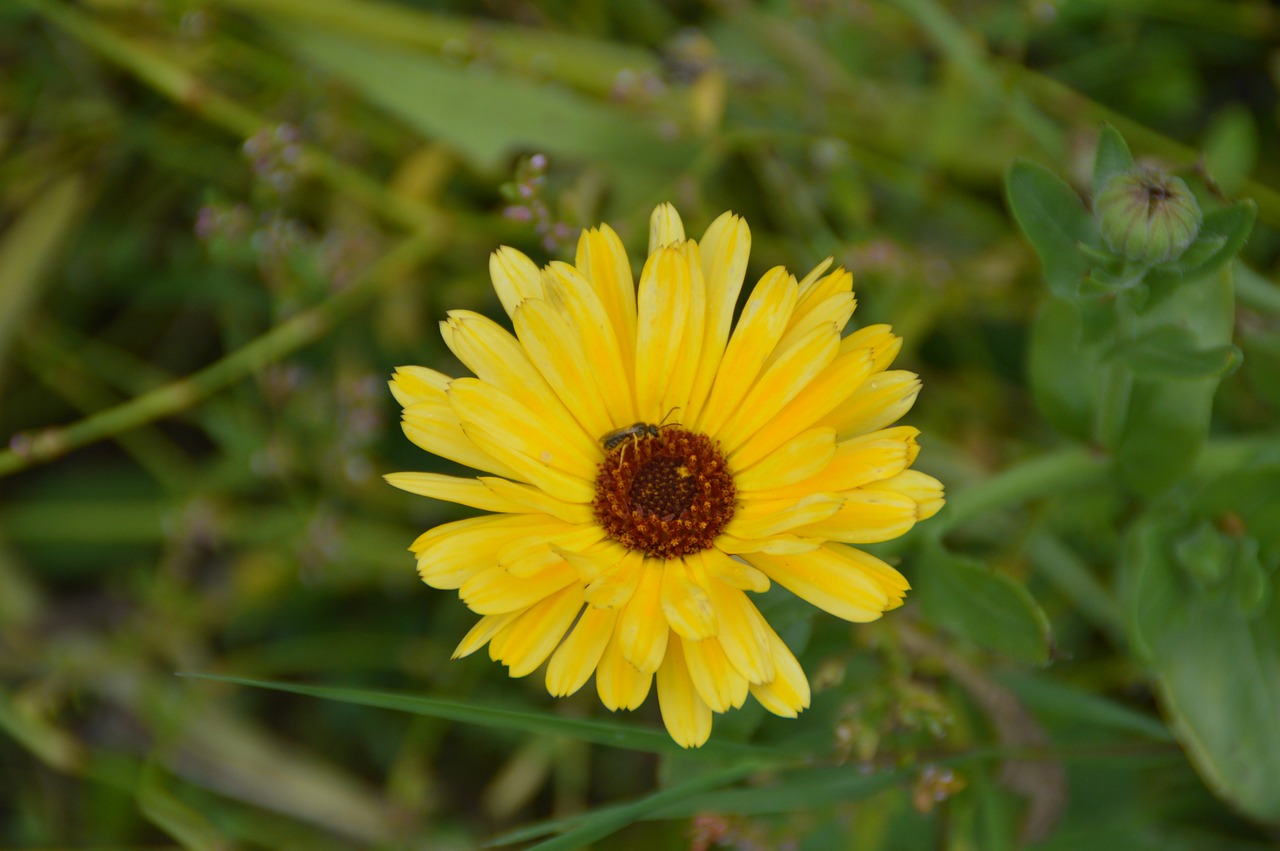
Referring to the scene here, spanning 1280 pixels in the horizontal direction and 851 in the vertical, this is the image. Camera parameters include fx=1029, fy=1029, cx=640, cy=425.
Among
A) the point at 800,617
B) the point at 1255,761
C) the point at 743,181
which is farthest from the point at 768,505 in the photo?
the point at 743,181

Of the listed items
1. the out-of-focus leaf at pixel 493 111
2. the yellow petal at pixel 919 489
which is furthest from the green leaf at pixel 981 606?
the out-of-focus leaf at pixel 493 111

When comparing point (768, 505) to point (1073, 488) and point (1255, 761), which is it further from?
point (1255, 761)

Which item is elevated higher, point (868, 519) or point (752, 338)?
point (752, 338)

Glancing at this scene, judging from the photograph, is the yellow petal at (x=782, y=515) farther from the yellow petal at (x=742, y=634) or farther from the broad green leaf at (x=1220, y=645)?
the broad green leaf at (x=1220, y=645)

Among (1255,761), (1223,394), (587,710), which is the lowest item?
(587,710)

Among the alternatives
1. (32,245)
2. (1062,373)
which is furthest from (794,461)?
(32,245)

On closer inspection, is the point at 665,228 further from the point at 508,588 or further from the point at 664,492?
the point at 508,588

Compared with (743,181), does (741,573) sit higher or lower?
higher

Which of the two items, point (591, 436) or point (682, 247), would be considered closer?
point (682, 247)
